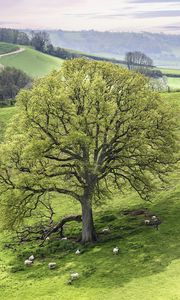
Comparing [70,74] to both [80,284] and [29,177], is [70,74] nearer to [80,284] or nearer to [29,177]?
[29,177]

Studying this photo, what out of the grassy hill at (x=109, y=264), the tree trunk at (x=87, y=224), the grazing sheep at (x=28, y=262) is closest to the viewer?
the grassy hill at (x=109, y=264)

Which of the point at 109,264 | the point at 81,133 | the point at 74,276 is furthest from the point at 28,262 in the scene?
the point at 81,133

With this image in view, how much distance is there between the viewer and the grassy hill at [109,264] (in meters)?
33.3

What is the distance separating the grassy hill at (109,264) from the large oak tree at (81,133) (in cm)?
398

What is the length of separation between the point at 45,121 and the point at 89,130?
447 cm

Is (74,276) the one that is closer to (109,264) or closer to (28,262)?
(109,264)

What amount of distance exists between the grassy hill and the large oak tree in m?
3.98

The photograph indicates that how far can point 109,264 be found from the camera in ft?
128

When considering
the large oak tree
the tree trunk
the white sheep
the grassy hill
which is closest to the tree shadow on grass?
the grassy hill

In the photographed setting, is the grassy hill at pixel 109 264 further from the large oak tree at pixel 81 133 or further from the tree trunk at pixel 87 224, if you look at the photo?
the large oak tree at pixel 81 133

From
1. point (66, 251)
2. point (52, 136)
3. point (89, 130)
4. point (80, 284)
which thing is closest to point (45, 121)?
point (52, 136)

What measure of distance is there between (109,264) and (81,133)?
12.2 meters

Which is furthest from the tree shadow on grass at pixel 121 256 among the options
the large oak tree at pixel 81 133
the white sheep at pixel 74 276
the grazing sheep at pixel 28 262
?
the large oak tree at pixel 81 133

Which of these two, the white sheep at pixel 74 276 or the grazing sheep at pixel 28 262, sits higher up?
the white sheep at pixel 74 276
